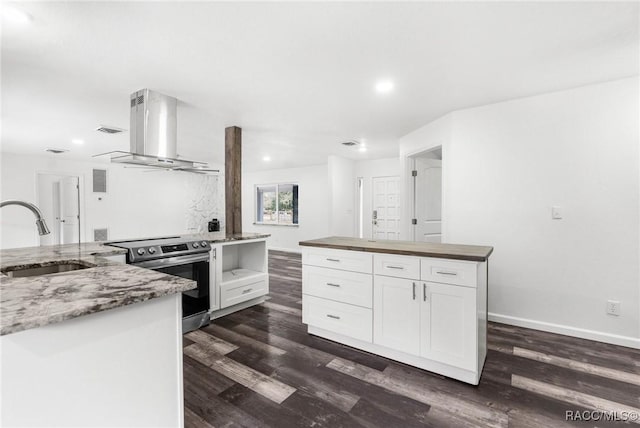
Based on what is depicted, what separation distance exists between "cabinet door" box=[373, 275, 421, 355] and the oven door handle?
5.85 ft

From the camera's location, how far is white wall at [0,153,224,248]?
5723 millimetres

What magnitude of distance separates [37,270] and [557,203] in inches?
167

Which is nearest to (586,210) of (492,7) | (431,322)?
(431,322)

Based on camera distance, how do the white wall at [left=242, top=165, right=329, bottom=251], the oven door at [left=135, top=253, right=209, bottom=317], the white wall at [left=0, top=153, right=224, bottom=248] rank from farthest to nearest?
the white wall at [left=242, top=165, right=329, bottom=251] < the white wall at [left=0, top=153, right=224, bottom=248] < the oven door at [left=135, top=253, right=209, bottom=317]

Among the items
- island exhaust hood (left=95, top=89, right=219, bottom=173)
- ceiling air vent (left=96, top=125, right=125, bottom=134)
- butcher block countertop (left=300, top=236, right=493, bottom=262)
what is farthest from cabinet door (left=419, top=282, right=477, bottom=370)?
ceiling air vent (left=96, top=125, right=125, bottom=134)

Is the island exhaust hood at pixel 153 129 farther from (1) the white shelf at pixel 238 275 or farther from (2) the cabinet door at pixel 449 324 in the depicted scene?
(2) the cabinet door at pixel 449 324

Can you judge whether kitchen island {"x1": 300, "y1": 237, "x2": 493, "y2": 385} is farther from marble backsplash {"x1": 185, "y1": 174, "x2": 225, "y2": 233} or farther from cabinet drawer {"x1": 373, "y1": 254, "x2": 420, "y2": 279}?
marble backsplash {"x1": 185, "y1": 174, "x2": 225, "y2": 233}

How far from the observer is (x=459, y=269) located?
1.97 metres

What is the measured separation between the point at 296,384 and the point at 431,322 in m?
1.05

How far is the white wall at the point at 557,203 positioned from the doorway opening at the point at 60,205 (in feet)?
25.2

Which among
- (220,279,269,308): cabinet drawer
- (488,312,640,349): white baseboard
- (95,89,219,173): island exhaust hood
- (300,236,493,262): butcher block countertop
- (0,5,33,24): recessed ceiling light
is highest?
(0,5,33,24): recessed ceiling light

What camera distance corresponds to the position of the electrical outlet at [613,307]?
8.42ft

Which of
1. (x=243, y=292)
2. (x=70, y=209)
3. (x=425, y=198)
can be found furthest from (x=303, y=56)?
(x=70, y=209)

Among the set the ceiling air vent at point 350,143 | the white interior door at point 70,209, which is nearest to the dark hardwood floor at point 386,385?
the ceiling air vent at point 350,143
